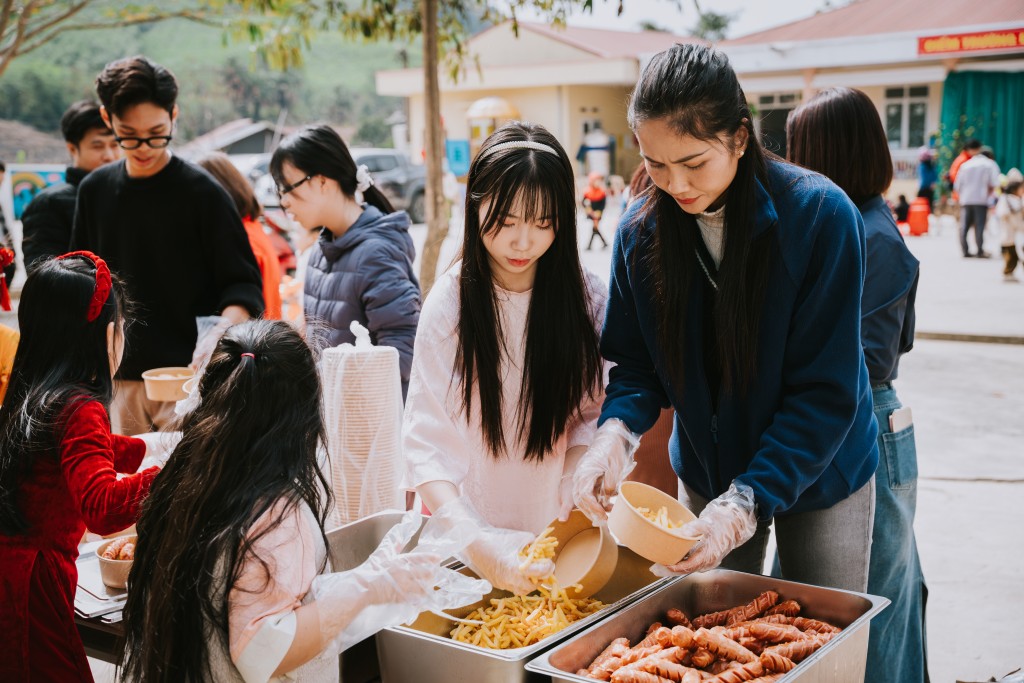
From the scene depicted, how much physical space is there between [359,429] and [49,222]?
1851 millimetres

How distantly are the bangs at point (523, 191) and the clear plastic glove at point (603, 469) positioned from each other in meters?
0.42

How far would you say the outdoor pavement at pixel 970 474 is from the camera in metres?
3.01

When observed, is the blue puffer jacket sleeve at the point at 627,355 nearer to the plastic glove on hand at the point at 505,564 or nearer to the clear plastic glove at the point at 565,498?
the clear plastic glove at the point at 565,498

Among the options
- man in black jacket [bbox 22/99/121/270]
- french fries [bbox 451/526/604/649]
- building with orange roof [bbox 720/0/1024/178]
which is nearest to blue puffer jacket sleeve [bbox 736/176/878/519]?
french fries [bbox 451/526/604/649]

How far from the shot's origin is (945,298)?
935 centimetres

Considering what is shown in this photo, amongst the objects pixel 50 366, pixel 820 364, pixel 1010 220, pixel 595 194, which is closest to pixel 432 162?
pixel 50 366

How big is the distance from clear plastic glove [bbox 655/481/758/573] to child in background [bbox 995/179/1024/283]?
9752mm

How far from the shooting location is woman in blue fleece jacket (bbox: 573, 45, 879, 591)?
1523 millimetres

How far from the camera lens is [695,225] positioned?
169 cm

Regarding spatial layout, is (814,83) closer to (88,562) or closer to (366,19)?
(366,19)

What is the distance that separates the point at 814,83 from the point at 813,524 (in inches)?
704

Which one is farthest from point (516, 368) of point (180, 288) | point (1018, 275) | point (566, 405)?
point (1018, 275)

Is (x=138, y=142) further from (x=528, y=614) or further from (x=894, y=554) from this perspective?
(x=894, y=554)

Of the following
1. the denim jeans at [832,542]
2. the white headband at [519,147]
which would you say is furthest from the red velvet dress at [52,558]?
the denim jeans at [832,542]
